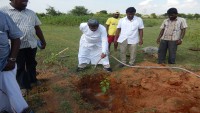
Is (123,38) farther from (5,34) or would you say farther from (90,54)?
(5,34)

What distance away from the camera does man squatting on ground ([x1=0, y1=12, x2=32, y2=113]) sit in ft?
12.2

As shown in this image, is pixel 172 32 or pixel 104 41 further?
pixel 172 32

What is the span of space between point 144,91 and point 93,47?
2213 mm

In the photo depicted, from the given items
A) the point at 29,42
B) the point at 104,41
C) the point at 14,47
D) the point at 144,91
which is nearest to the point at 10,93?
the point at 14,47

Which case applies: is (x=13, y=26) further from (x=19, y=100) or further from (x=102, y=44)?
(x=102, y=44)

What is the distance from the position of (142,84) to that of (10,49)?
121 inches

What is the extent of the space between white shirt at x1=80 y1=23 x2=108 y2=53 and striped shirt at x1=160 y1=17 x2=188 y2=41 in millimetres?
1974

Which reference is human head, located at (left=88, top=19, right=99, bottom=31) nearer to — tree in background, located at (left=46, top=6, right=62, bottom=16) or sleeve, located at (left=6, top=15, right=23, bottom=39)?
sleeve, located at (left=6, top=15, right=23, bottom=39)

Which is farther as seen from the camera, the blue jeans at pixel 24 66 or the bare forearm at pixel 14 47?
the blue jeans at pixel 24 66

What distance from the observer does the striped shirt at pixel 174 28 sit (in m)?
7.87

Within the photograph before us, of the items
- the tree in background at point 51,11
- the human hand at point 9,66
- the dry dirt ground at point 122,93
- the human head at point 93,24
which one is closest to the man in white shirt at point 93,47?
the human head at point 93,24

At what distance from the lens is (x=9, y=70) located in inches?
151

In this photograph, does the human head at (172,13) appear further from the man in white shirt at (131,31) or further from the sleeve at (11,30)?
the sleeve at (11,30)

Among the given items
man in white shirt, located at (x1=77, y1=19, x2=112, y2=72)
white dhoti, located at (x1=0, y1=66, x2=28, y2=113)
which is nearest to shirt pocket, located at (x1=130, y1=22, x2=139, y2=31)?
man in white shirt, located at (x1=77, y1=19, x2=112, y2=72)
